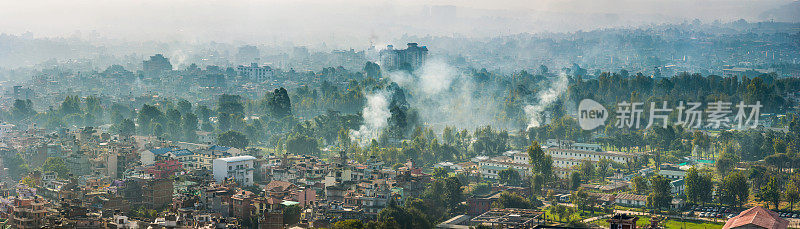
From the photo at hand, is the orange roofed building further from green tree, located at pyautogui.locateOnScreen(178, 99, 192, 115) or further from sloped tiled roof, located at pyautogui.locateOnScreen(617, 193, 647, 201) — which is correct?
green tree, located at pyautogui.locateOnScreen(178, 99, 192, 115)

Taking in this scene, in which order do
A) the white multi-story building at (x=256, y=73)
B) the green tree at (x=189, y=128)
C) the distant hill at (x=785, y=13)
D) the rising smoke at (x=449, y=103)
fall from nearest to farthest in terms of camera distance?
1. the green tree at (x=189, y=128)
2. the rising smoke at (x=449, y=103)
3. the white multi-story building at (x=256, y=73)
4. the distant hill at (x=785, y=13)

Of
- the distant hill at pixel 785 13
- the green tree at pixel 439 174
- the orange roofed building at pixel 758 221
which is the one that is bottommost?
the orange roofed building at pixel 758 221

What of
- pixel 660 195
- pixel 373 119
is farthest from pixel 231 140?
pixel 660 195

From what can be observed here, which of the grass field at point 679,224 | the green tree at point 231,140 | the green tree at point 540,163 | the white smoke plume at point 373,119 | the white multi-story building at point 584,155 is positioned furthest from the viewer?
the white smoke plume at point 373,119

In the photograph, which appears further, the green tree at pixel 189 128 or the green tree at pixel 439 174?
the green tree at pixel 189 128

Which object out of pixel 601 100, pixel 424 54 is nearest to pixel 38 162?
pixel 601 100

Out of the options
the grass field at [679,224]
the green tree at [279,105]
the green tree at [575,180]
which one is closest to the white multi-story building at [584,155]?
the green tree at [575,180]

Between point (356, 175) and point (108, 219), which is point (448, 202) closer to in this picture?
point (356, 175)

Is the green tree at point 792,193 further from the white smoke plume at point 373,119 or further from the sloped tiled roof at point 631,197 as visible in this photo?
the white smoke plume at point 373,119
